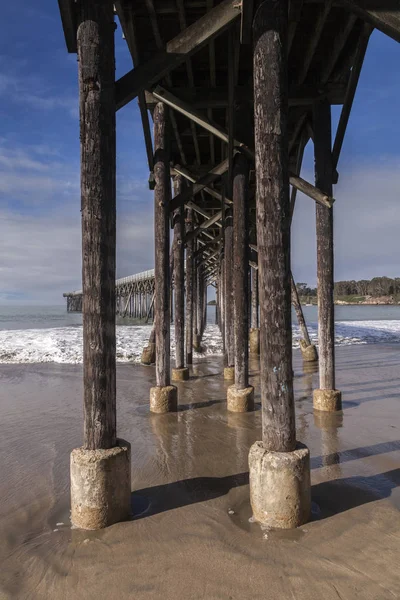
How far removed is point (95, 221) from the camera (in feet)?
8.94

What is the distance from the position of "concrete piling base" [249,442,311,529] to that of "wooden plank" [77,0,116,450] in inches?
39.6

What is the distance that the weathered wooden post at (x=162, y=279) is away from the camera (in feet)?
18.8

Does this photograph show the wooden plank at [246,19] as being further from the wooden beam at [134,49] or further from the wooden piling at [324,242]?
the wooden piling at [324,242]

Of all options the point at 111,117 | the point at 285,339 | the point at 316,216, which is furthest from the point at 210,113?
the point at 285,339

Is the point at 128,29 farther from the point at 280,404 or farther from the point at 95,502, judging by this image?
the point at 95,502

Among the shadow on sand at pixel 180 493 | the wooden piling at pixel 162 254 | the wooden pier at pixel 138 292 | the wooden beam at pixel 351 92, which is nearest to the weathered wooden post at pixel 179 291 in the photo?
the wooden piling at pixel 162 254

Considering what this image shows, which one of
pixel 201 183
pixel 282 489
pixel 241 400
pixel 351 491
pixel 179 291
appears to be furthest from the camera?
pixel 179 291

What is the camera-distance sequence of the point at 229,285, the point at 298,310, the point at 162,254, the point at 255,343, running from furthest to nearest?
the point at 255,343 → the point at 298,310 → the point at 229,285 → the point at 162,254

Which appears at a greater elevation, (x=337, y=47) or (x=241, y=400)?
(x=337, y=47)

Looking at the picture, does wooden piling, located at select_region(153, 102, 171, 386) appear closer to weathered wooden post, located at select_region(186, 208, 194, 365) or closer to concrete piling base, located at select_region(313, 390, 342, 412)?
concrete piling base, located at select_region(313, 390, 342, 412)

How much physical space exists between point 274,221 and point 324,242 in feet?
9.64

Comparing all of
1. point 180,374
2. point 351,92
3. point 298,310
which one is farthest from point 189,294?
point 351,92

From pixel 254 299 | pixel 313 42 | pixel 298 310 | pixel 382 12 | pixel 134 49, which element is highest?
pixel 134 49

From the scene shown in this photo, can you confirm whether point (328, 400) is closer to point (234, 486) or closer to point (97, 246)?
point (234, 486)
